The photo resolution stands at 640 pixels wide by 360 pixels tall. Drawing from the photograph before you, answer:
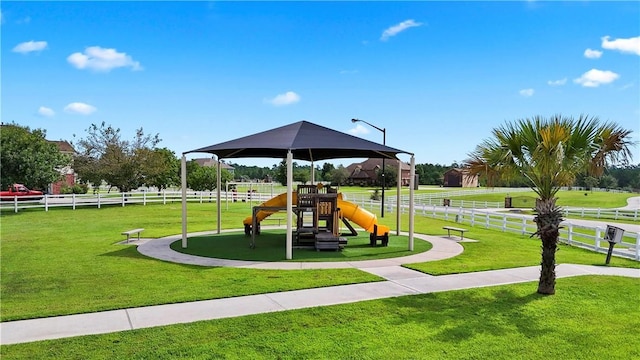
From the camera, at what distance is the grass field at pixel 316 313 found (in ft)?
16.1

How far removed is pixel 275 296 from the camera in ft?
23.2

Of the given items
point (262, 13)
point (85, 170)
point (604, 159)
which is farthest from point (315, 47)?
point (85, 170)

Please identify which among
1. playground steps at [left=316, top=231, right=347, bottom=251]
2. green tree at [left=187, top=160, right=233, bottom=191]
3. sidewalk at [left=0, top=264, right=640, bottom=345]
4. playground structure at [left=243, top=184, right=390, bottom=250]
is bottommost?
sidewalk at [left=0, top=264, right=640, bottom=345]

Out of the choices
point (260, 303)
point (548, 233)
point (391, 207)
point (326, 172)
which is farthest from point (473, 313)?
point (326, 172)

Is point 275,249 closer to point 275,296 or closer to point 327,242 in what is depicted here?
point 327,242

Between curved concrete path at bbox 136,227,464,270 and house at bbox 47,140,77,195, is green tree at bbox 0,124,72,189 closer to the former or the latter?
house at bbox 47,140,77,195

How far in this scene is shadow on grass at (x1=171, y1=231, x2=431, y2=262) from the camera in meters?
10.9

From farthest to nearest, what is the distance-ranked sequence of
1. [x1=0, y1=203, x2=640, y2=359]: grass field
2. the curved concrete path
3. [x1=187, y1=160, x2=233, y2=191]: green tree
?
[x1=187, y1=160, x2=233, y2=191]: green tree, the curved concrete path, [x1=0, y1=203, x2=640, y2=359]: grass field

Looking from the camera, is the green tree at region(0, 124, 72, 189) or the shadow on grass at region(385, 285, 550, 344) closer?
the shadow on grass at region(385, 285, 550, 344)

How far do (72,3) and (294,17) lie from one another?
7.36 meters

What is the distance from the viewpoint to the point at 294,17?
51.9ft

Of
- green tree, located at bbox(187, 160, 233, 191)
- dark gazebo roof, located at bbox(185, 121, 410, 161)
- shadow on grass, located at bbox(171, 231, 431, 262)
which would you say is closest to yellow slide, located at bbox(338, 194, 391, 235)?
shadow on grass, located at bbox(171, 231, 431, 262)

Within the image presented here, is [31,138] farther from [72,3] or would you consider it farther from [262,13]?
[262,13]

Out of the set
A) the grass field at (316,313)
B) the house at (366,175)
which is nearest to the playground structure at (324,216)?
the grass field at (316,313)
